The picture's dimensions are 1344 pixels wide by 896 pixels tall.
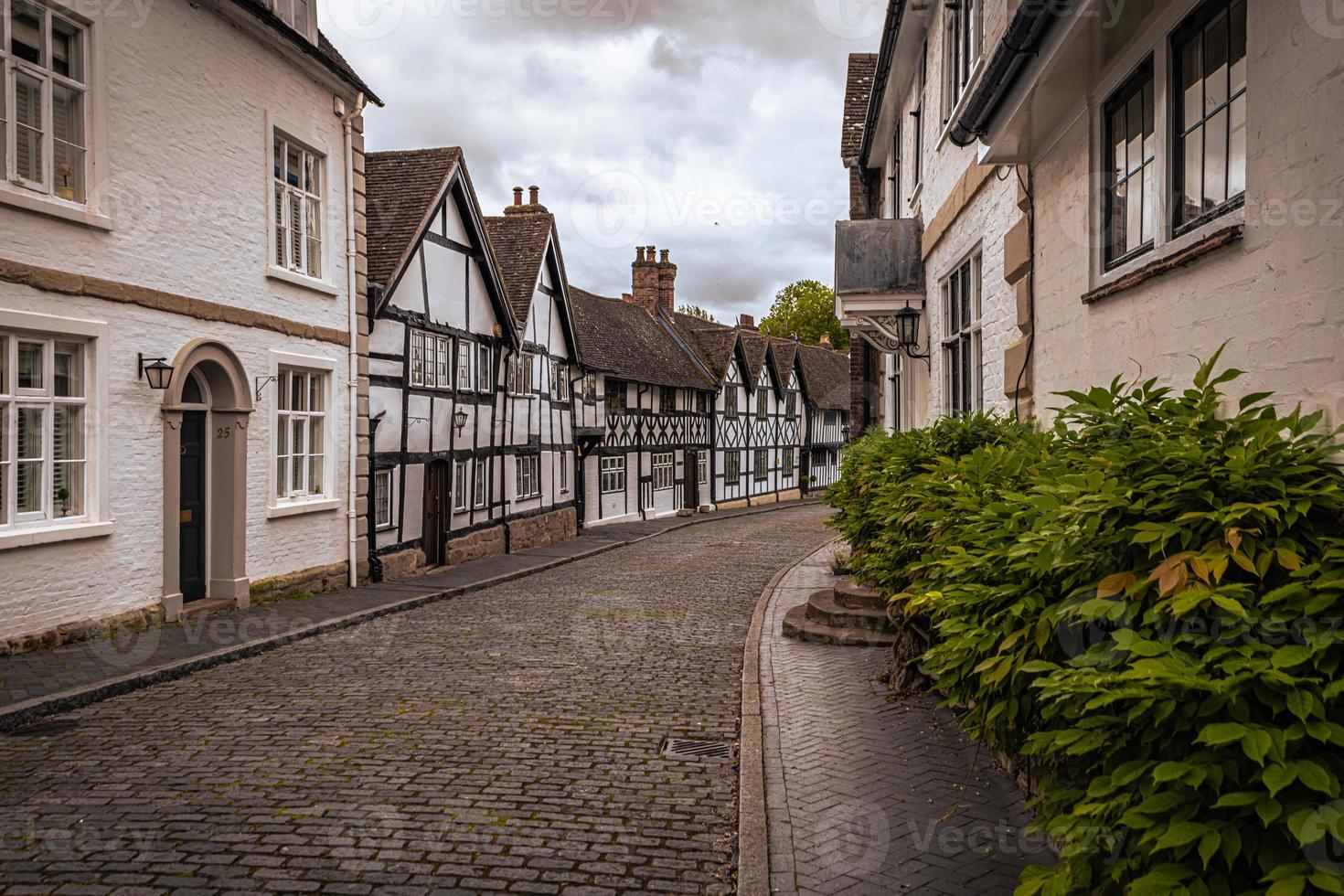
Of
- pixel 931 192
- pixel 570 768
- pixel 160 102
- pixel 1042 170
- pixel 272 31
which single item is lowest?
pixel 570 768

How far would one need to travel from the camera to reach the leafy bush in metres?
2.41

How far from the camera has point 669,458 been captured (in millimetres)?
36500

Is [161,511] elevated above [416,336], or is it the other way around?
[416,336]

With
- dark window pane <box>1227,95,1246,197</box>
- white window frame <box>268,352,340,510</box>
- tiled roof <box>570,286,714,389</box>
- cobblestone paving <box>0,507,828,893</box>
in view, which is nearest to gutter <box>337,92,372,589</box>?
white window frame <box>268,352,340,510</box>

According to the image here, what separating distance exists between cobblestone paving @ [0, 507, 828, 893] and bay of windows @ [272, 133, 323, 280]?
5.99 metres

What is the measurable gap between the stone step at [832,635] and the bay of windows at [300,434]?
743 centimetres

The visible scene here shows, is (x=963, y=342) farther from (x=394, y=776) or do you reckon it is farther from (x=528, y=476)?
(x=528, y=476)

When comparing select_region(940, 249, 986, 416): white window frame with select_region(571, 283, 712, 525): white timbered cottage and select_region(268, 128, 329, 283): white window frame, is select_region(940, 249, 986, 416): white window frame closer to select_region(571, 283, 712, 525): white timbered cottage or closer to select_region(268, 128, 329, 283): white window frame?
select_region(268, 128, 329, 283): white window frame

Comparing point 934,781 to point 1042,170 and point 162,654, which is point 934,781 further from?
point 162,654

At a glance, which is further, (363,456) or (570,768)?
(363,456)

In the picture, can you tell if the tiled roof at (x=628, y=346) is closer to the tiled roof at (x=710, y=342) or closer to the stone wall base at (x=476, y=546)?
the tiled roof at (x=710, y=342)

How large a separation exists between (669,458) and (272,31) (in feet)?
82.2

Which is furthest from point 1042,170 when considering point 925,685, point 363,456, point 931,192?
point 363,456

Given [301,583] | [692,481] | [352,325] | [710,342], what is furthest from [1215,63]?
[710,342]
